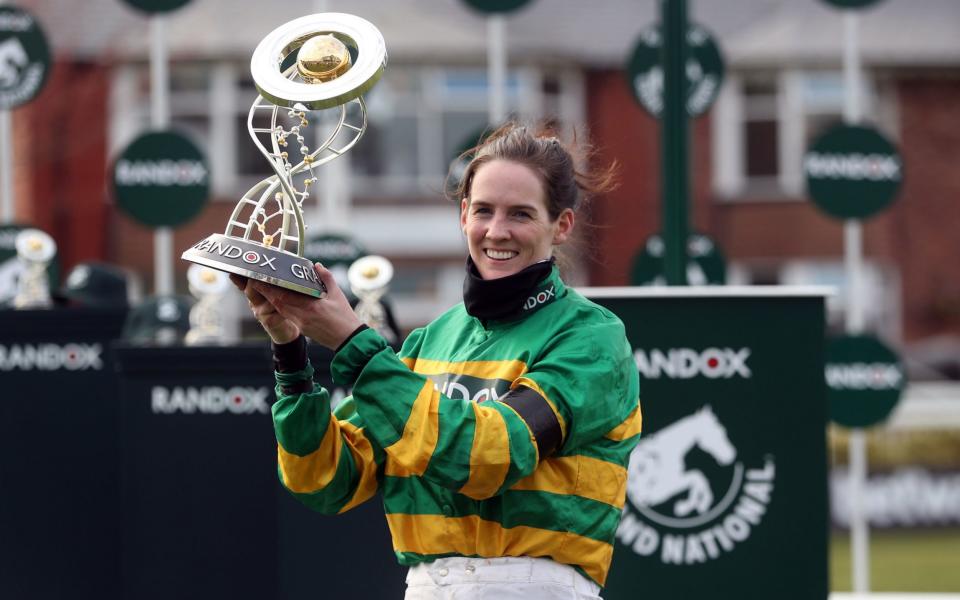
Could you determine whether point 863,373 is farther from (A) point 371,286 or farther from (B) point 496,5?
(A) point 371,286

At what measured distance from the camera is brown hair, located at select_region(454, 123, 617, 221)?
8.87 feet

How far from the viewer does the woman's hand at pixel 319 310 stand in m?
2.34

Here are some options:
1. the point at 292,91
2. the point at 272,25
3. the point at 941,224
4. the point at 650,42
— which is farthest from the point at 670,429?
the point at 941,224

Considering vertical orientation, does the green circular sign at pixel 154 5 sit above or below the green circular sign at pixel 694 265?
above

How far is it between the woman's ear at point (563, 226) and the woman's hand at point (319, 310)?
1.71 ft

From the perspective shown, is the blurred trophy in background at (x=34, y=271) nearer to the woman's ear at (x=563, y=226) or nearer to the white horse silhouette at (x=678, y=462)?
the white horse silhouette at (x=678, y=462)

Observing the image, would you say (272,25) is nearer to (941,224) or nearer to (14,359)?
(941,224)

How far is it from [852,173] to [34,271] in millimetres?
4774

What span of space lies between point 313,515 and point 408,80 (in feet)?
52.4

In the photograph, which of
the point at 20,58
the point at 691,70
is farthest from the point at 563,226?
the point at 691,70

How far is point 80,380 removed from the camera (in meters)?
4.89

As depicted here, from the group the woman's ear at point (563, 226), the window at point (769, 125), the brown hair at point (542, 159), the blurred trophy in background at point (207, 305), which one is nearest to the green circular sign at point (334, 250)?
the blurred trophy in background at point (207, 305)

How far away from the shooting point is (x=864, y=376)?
7.98 metres

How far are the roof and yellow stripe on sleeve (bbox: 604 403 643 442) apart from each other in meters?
15.8
